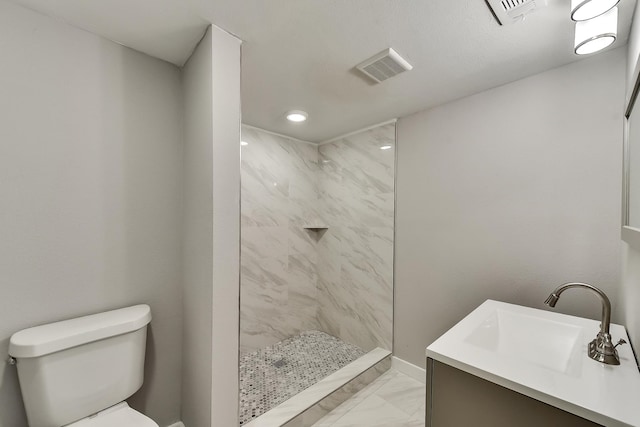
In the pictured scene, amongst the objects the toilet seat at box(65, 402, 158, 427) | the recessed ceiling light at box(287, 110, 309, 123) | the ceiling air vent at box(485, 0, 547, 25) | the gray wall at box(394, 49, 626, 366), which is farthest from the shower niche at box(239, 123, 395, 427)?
the ceiling air vent at box(485, 0, 547, 25)

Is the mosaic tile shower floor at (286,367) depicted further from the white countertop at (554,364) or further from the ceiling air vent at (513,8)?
the ceiling air vent at (513,8)

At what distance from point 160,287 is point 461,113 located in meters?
2.25

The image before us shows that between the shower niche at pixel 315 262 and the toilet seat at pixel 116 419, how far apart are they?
0.84 meters

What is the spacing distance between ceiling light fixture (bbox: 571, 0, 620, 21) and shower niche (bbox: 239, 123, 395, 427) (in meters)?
1.32

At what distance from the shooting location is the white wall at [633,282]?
94cm

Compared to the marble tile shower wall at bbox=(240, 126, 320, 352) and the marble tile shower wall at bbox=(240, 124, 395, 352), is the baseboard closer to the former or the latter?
the marble tile shower wall at bbox=(240, 124, 395, 352)

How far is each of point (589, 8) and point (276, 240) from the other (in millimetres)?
2416

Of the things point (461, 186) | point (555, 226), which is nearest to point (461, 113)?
point (461, 186)

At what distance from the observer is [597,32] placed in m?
1.03

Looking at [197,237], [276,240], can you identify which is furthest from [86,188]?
[276,240]

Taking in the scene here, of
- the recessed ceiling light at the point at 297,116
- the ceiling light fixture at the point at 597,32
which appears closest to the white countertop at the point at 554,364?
the ceiling light fixture at the point at 597,32

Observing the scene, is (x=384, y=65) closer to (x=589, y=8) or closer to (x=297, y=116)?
(x=589, y=8)

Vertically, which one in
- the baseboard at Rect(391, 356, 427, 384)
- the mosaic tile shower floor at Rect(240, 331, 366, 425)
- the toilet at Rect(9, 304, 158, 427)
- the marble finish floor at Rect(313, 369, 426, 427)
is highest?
the toilet at Rect(9, 304, 158, 427)

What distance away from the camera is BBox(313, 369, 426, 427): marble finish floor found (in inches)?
65.4
